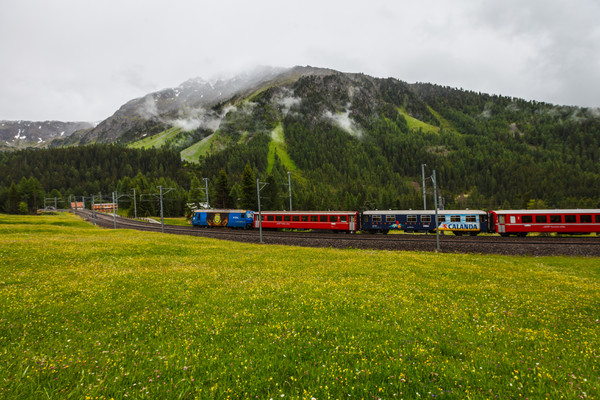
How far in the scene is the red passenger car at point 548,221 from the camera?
4075 centimetres

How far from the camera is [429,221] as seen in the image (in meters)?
46.0

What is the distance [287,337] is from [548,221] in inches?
1999

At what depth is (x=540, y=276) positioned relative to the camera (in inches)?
730

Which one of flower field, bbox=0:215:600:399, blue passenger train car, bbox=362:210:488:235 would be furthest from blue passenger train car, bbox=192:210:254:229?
flower field, bbox=0:215:600:399

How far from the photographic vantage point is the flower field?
211 inches

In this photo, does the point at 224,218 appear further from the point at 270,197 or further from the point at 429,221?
the point at 429,221

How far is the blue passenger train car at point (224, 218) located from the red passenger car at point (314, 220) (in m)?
5.33

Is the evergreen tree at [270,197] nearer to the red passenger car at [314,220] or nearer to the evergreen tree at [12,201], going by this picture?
the red passenger car at [314,220]

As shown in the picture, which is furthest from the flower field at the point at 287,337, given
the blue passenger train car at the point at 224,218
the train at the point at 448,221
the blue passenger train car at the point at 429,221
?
the blue passenger train car at the point at 224,218

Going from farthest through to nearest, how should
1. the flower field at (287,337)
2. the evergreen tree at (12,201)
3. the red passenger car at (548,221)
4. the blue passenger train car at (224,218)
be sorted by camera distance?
1. the evergreen tree at (12,201)
2. the blue passenger train car at (224,218)
3. the red passenger car at (548,221)
4. the flower field at (287,337)

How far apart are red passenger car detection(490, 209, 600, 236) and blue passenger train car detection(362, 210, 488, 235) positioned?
2.46 meters

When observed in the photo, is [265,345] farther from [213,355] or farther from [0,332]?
[0,332]

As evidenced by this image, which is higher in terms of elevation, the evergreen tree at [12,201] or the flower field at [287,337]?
the evergreen tree at [12,201]

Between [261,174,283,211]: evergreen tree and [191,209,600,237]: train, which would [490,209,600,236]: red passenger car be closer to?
[191,209,600,237]: train
